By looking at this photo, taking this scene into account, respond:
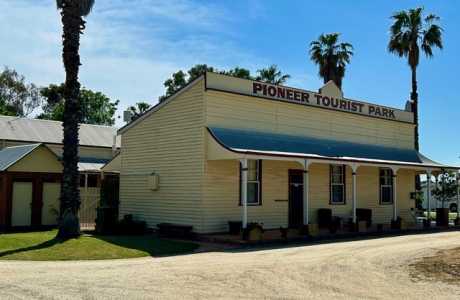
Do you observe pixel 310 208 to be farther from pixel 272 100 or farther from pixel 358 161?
pixel 272 100

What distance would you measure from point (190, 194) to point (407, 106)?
15.3 m

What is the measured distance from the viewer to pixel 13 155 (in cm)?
2439

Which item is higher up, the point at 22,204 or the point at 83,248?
the point at 22,204

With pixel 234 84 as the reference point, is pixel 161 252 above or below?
below

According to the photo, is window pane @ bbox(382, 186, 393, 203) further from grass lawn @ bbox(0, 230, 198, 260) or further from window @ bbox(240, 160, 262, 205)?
grass lawn @ bbox(0, 230, 198, 260)

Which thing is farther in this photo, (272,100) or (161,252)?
(272,100)

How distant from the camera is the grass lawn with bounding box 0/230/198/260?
14.3m

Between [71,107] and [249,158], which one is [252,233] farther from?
[71,107]

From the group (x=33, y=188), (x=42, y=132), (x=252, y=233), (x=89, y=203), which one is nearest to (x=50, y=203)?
(x=33, y=188)

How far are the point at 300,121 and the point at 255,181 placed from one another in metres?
3.81

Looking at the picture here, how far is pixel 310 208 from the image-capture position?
22797mm

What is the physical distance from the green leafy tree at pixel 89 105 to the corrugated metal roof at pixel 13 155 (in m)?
35.6

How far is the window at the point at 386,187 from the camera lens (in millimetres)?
26516

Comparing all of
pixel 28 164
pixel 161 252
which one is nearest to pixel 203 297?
pixel 161 252
